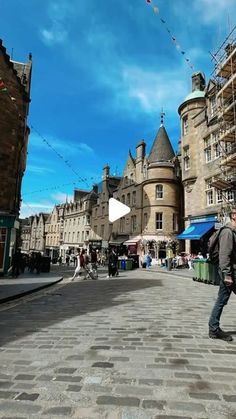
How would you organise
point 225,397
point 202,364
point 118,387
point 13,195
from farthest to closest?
1. point 13,195
2. point 202,364
3. point 118,387
4. point 225,397

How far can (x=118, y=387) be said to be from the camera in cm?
316

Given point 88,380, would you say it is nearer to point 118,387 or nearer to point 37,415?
point 118,387

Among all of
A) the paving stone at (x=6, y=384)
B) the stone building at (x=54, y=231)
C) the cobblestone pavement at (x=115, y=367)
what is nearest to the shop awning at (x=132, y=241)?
the stone building at (x=54, y=231)

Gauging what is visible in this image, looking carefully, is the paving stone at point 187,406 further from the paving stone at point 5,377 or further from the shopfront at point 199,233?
the shopfront at point 199,233

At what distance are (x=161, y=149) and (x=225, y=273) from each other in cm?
3412

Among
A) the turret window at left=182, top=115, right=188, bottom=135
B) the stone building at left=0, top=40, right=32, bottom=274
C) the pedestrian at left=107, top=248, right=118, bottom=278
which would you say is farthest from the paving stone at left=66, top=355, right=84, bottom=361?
the turret window at left=182, top=115, right=188, bottom=135

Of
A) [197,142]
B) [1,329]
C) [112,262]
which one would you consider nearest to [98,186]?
[197,142]

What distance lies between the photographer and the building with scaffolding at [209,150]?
22.2m

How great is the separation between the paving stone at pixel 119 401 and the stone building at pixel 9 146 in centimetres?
1626

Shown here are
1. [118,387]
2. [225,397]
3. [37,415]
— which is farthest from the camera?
[118,387]

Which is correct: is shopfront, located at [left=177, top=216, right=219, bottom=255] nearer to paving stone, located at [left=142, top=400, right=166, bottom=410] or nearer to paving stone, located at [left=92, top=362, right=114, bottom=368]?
paving stone, located at [left=92, top=362, right=114, bottom=368]

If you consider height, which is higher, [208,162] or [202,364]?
[208,162]

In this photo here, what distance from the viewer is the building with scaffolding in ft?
72.9

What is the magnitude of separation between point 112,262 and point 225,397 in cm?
1731
